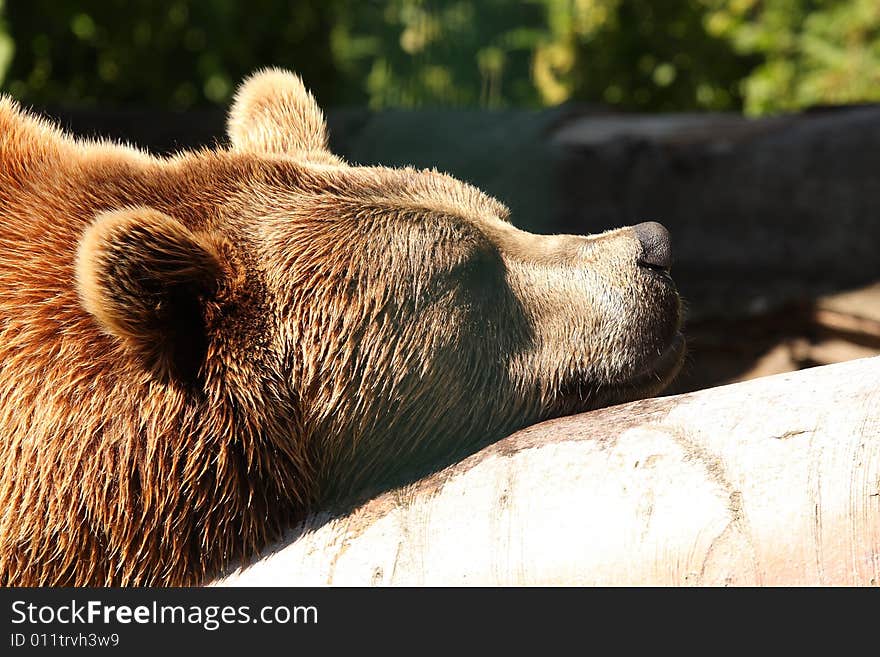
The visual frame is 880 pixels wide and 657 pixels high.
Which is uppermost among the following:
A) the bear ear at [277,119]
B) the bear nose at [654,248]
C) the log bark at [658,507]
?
the bear ear at [277,119]

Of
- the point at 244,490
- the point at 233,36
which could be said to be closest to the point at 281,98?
the point at 244,490

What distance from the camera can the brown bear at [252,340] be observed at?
230 centimetres

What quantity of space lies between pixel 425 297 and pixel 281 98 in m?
0.93

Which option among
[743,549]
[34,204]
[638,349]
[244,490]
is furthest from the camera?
[638,349]

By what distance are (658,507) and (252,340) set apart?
96cm

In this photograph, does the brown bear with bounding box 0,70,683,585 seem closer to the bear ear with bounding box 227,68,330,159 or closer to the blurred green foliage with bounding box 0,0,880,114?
the bear ear with bounding box 227,68,330,159

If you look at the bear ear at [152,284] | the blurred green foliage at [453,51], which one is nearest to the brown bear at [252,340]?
the bear ear at [152,284]

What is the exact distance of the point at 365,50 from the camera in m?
8.03

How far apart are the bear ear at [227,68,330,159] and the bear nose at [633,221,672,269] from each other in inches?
36.2

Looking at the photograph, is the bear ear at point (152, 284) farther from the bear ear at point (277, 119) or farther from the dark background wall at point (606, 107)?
the dark background wall at point (606, 107)

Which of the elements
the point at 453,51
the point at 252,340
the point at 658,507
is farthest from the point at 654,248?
the point at 453,51

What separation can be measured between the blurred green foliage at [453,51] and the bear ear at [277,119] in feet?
13.3
